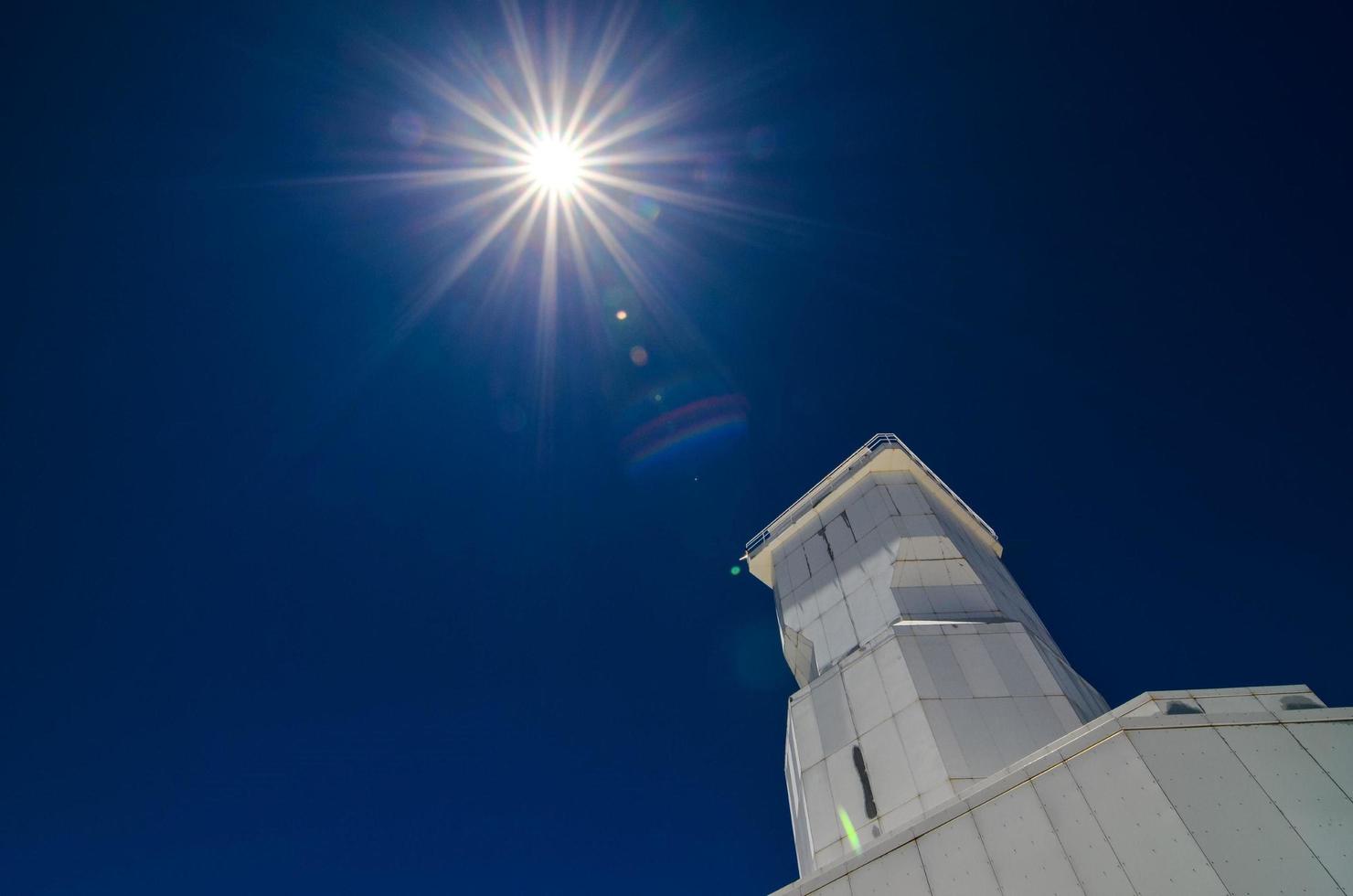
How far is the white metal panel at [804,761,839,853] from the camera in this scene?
20.3m

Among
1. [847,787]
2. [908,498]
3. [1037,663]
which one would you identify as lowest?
[847,787]

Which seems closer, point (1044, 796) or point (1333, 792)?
point (1333, 792)

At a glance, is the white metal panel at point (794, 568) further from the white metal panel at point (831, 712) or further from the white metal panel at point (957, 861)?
the white metal panel at point (957, 861)

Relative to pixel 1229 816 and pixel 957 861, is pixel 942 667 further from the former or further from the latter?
pixel 1229 816

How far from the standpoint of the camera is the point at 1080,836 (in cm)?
1031

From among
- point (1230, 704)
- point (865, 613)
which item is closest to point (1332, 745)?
point (1230, 704)

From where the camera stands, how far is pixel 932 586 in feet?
87.1

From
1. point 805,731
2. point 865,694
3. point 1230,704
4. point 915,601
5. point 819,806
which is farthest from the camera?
point 915,601

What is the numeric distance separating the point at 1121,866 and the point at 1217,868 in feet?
4.01

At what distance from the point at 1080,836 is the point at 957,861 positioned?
214 centimetres

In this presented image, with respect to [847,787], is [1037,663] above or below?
above

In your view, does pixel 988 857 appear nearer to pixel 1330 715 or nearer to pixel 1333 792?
pixel 1333 792

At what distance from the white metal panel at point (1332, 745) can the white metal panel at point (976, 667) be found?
1099 centimetres

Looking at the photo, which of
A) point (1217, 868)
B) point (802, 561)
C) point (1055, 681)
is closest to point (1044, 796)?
point (1217, 868)
